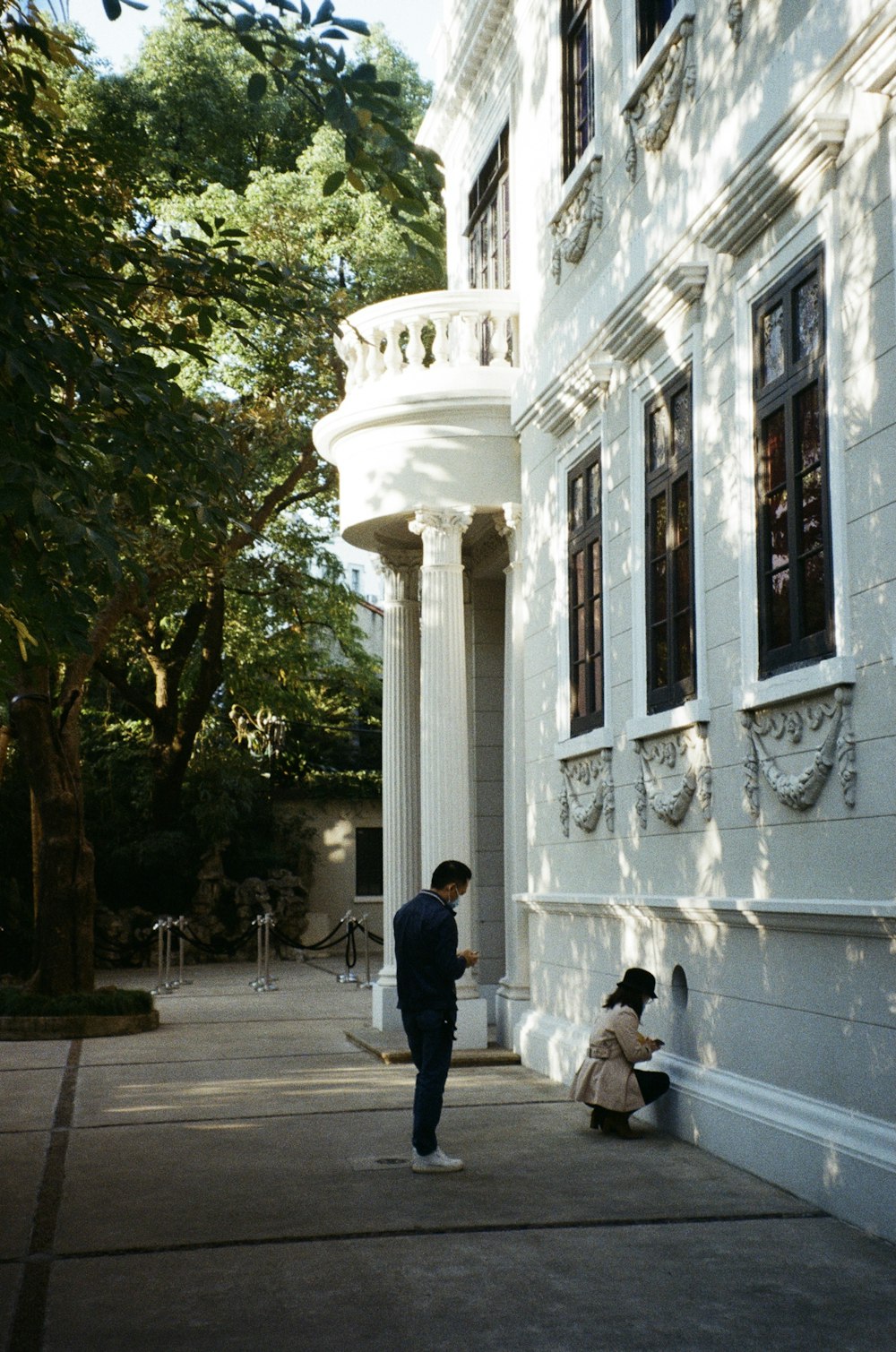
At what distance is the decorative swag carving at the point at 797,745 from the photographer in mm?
7113

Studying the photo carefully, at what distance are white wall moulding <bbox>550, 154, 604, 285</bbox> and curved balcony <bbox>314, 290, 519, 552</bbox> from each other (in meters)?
1.41

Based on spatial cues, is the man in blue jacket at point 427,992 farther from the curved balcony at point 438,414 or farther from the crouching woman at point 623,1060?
the curved balcony at point 438,414

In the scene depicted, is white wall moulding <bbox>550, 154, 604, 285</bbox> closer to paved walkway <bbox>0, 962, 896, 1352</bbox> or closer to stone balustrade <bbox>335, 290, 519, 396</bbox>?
stone balustrade <bbox>335, 290, 519, 396</bbox>

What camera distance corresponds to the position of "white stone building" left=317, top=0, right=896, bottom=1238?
7094 millimetres

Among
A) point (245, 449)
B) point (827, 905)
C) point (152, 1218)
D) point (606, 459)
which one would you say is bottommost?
point (152, 1218)

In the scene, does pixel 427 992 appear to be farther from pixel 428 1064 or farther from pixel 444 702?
pixel 444 702

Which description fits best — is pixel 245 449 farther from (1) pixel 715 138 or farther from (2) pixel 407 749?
(1) pixel 715 138

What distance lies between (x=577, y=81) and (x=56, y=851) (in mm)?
9450

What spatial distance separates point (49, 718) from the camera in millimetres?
16203

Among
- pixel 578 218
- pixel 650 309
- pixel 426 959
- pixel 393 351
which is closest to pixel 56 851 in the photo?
pixel 393 351

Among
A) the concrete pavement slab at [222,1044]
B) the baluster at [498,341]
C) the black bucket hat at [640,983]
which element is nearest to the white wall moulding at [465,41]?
the baluster at [498,341]

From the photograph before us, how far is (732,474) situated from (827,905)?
2745 mm

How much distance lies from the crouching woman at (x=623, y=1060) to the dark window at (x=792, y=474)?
2.25 metres

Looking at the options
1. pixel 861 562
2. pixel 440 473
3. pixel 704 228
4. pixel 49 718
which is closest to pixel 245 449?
pixel 49 718
